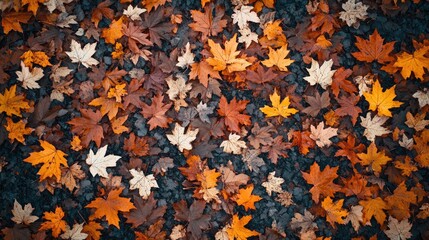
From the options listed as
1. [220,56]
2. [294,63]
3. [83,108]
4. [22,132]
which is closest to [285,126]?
[294,63]

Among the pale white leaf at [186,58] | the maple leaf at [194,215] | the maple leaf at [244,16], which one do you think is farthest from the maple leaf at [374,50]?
the maple leaf at [194,215]

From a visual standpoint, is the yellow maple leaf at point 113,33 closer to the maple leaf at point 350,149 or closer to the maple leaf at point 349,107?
the maple leaf at point 349,107

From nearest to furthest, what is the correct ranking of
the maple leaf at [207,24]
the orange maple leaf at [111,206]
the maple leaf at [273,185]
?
the orange maple leaf at [111,206] < the maple leaf at [273,185] < the maple leaf at [207,24]

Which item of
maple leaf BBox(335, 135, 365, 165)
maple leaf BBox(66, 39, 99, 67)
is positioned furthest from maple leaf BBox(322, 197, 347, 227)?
maple leaf BBox(66, 39, 99, 67)

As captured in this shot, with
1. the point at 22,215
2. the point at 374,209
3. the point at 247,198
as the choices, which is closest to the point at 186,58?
the point at 247,198

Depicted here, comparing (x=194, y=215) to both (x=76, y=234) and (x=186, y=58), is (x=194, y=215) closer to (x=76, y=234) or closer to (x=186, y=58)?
(x=76, y=234)

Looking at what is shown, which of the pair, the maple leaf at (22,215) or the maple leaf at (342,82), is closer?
the maple leaf at (22,215)

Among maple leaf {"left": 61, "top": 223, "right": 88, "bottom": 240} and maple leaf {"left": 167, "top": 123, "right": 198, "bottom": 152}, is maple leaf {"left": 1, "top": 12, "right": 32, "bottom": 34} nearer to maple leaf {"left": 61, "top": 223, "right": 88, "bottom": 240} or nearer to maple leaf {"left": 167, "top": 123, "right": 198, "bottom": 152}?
maple leaf {"left": 167, "top": 123, "right": 198, "bottom": 152}

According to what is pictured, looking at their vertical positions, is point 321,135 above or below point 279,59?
below
